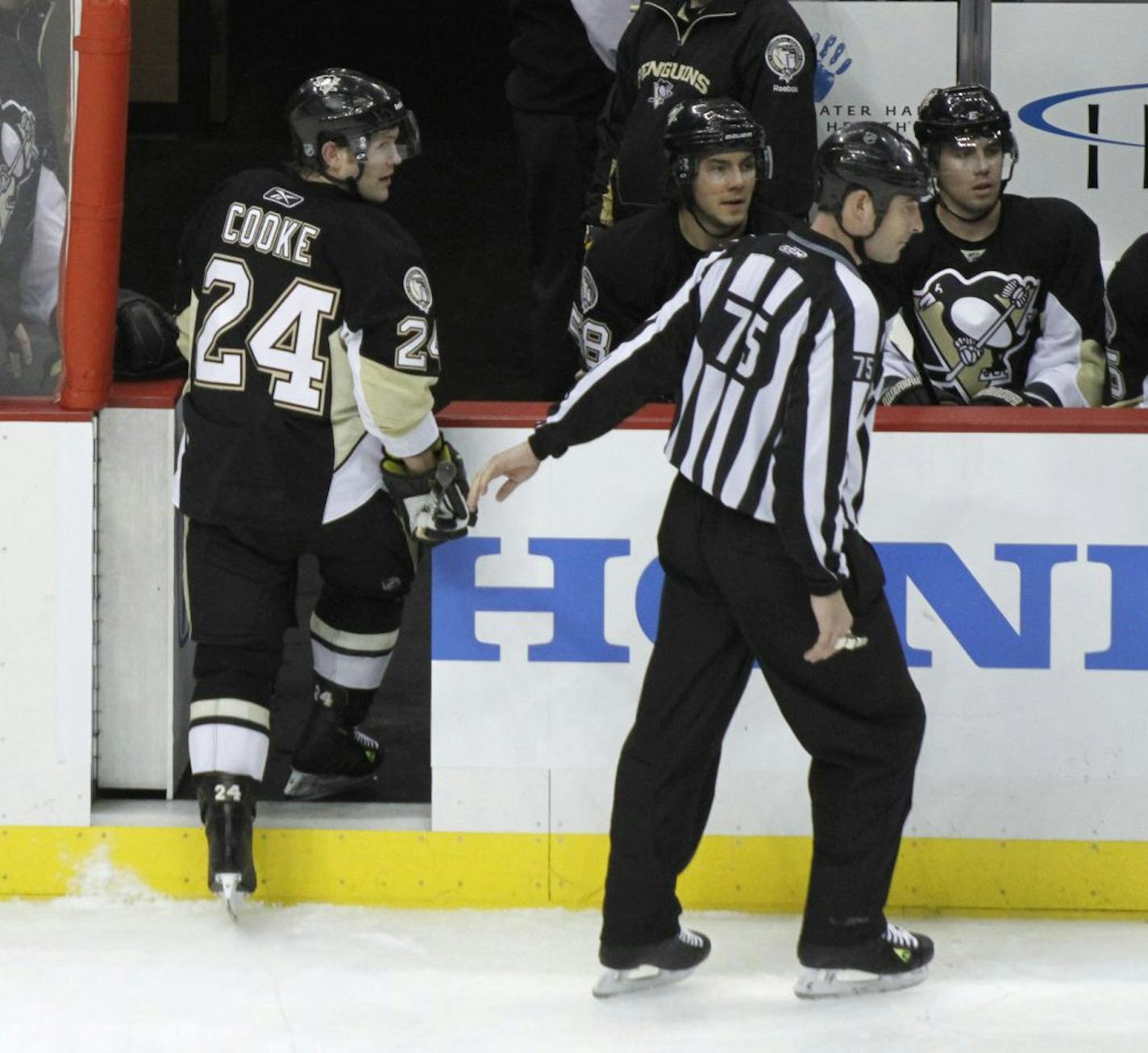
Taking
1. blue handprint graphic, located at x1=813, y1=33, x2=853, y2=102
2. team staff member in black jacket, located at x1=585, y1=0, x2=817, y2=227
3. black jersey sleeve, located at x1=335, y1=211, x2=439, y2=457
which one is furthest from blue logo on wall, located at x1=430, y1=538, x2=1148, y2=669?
blue handprint graphic, located at x1=813, y1=33, x2=853, y2=102

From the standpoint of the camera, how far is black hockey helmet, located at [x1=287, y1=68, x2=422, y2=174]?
11.3ft

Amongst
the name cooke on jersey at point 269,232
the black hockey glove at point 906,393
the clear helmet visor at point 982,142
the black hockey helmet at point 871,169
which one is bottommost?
the black hockey glove at point 906,393

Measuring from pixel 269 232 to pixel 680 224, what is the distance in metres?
0.79

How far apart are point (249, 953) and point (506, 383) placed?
4042 millimetres

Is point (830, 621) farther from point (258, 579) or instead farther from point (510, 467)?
point (258, 579)

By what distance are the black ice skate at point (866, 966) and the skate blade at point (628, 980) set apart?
0.19 m

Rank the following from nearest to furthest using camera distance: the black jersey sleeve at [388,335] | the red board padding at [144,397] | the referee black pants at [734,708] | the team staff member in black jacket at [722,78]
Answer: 1. the referee black pants at [734,708]
2. the black jersey sleeve at [388,335]
3. the red board padding at [144,397]
4. the team staff member in black jacket at [722,78]

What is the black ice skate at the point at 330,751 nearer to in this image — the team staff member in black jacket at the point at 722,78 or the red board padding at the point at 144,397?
the red board padding at the point at 144,397

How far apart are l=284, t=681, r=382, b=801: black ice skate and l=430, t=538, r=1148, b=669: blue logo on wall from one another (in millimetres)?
280

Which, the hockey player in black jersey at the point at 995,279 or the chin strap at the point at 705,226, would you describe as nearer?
the chin strap at the point at 705,226

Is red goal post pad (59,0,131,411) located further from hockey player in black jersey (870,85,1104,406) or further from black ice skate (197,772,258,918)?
hockey player in black jersey (870,85,1104,406)

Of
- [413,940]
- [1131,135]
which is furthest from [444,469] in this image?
[1131,135]

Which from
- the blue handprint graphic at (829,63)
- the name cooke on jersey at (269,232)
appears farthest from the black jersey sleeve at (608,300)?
the blue handprint graphic at (829,63)

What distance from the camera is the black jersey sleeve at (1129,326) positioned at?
3.82m
